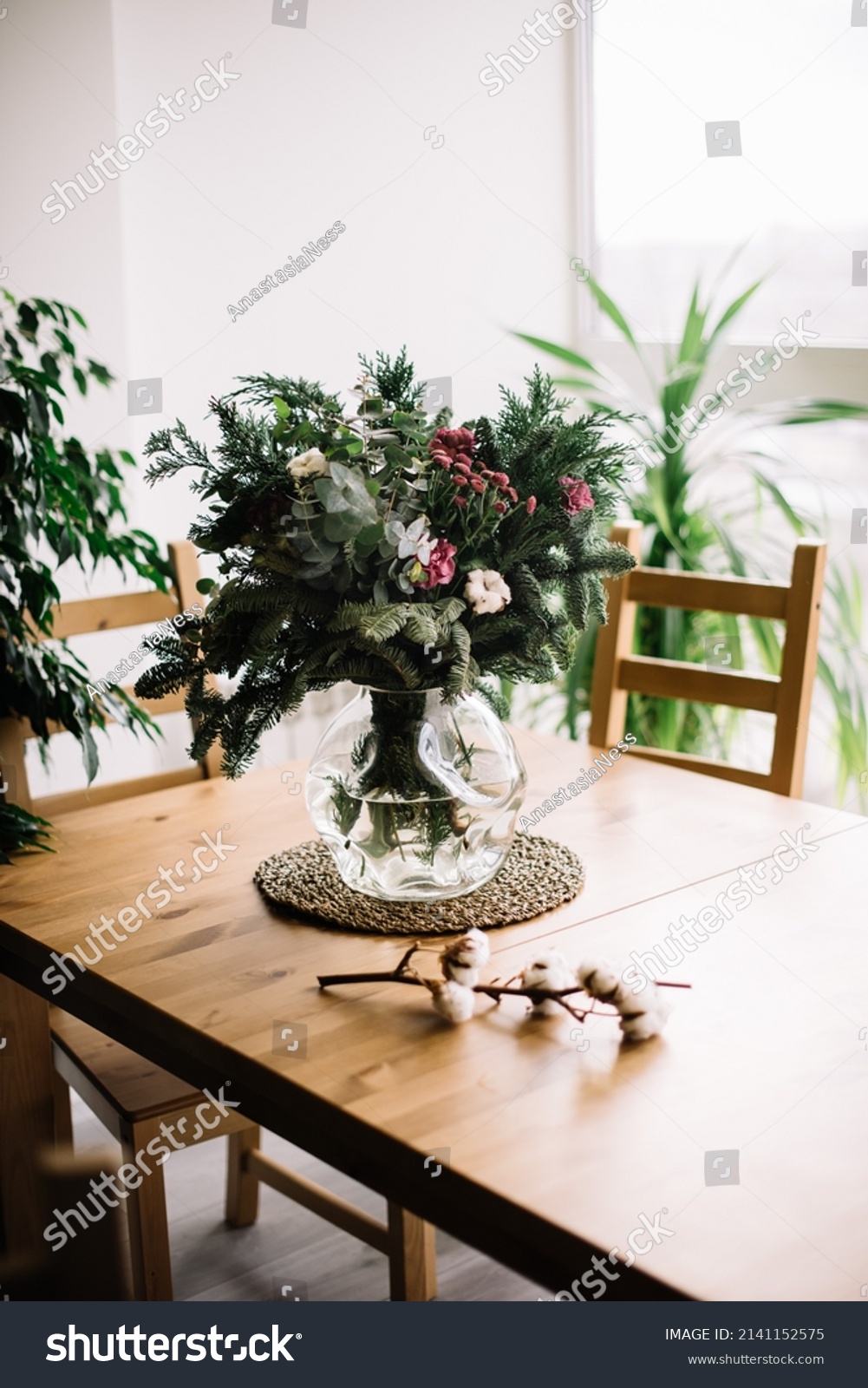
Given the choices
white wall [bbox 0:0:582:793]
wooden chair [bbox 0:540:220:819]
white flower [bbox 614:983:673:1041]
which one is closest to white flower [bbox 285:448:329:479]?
white flower [bbox 614:983:673:1041]

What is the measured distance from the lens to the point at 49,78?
279 cm

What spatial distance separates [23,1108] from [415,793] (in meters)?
0.87

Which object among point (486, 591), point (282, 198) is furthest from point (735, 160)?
point (486, 591)

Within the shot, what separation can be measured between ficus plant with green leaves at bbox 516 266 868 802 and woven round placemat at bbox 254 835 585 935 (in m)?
1.37

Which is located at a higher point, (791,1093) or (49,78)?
(49,78)

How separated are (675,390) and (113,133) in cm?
134

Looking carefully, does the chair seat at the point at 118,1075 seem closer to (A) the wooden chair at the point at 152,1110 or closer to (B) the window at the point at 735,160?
(A) the wooden chair at the point at 152,1110

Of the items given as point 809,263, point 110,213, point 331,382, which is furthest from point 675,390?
point 110,213

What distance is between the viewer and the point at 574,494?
1.54 meters

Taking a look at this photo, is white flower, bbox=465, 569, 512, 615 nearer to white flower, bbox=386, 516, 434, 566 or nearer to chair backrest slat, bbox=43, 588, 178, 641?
white flower, bbox=386, 516, 434, 566

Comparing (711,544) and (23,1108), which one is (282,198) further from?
(23,1108)

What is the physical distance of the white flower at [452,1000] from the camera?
1329mm
